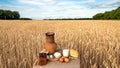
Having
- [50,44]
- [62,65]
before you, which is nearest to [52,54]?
[50,44]

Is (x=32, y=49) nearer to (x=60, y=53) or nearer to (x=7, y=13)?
(x=60, y=53)

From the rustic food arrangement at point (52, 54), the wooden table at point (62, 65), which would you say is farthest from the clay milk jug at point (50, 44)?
the wooden table at point (62, 65)

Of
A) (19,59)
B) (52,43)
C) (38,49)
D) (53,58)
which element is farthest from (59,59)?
(38,49)

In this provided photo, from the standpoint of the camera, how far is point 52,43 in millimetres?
2971

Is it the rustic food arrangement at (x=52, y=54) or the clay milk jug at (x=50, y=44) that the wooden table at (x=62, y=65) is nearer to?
the rustic food arrangement at (x=52, y=54)

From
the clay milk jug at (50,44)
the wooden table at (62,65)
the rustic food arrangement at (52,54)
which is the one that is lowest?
the wooden table at (62,65)

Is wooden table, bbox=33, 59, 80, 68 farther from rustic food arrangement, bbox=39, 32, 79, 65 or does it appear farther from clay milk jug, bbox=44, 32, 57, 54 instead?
clay milk jug, bbox=44, 32, 57, 54

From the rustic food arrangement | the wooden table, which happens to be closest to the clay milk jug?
the rustic food arrangement

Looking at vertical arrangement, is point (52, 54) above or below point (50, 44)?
below

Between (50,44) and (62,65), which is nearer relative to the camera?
(62,65)

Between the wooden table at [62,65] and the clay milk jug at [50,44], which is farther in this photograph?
the clay milk jug at [50,44]

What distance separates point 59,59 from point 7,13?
46430 millimetres

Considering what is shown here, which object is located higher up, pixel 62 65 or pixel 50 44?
pixel 50 44

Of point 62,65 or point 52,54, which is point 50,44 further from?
point 62,65
